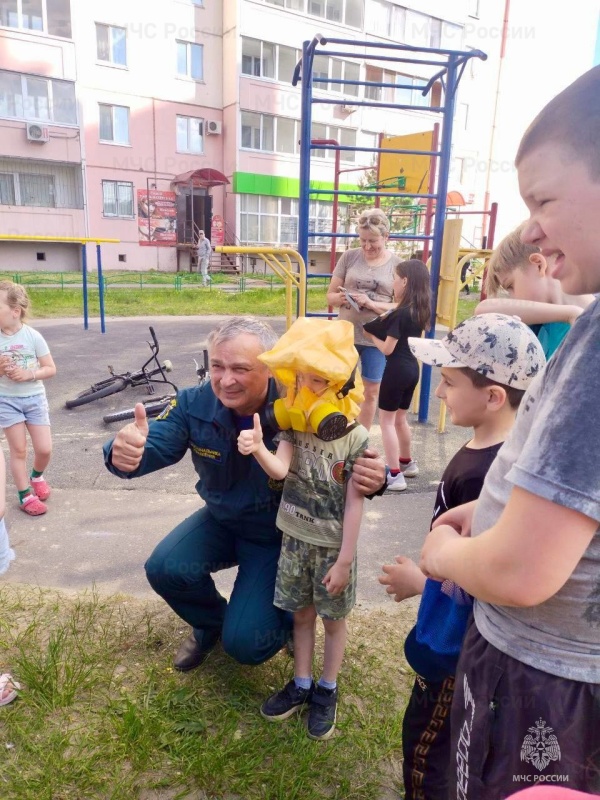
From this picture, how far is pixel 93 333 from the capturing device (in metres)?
9.41

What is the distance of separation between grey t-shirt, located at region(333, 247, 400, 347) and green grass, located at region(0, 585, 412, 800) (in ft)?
7.99

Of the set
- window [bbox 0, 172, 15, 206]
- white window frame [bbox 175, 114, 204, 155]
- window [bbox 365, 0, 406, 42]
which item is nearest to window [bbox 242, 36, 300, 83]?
white window frame [bbox 175, 114, 204, 155]

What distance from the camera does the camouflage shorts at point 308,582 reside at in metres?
1.97

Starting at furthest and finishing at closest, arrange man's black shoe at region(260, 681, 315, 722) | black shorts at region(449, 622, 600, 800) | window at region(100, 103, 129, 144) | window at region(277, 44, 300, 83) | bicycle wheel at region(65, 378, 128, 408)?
1. window at region(277, 44, 300, 83)
2. window at region(100, 103, 129, 144)
3. bicycle wheel at region(65, 378, 128, 408)
4. man's black shoe at region(260, 681, 315, 722)
5. black shorts at region(449, 622, 600, 800)


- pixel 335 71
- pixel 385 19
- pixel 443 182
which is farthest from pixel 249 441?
pixel 385 19

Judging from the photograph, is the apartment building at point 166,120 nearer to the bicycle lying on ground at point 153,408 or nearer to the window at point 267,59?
the window at point 267,59

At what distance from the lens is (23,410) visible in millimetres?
3648

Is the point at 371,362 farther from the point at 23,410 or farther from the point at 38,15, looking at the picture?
the point at 38,15

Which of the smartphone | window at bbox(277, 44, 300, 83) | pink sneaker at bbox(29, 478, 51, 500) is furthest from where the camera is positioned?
window at bbox(277, 44, 300, 83)

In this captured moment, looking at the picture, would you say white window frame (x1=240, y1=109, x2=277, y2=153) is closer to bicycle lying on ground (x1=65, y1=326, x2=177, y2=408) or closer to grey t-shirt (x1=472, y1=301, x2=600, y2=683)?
bicycle lying on ground (x1=65, y1=326, x2=177, y2=408)

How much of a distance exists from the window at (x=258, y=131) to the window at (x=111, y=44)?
16.3ft

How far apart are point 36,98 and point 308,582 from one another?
2396cm

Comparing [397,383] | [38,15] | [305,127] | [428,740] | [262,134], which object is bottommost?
[428,740]

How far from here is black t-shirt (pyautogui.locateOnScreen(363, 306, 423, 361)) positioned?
3.87 m
